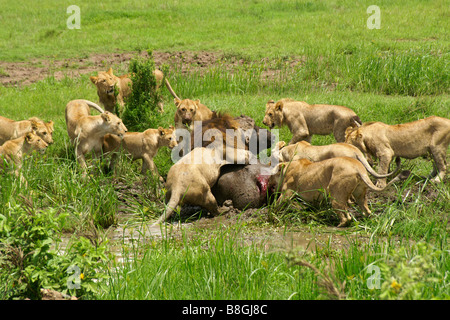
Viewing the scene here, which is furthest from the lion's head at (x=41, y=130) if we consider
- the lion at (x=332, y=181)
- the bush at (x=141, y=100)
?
the lion at (x=332, y=181)

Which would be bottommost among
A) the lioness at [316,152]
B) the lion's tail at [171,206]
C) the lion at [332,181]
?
the lion's tail at [171,206]

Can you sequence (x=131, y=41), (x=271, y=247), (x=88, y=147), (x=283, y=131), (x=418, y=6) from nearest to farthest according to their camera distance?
(x=271, y=247), (x=88, y=147), (x=283, y=131), (x=131, y=41), (x=418, y=6)

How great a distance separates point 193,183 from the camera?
8156 mm

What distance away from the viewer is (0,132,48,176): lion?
8570mm

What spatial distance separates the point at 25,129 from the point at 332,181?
199 inches

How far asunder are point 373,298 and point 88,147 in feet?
18.8

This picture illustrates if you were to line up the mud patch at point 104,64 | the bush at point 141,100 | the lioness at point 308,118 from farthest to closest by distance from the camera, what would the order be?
the mud patch at point 104,64 → the bush at point 141,100 → the lioness at point 308,118

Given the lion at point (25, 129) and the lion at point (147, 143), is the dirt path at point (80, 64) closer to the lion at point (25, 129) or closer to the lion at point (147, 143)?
the lion at point (25, 129)

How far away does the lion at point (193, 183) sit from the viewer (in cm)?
803

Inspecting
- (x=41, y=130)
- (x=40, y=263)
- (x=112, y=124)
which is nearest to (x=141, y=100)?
(x=112, y=124)

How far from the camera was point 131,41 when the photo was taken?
19.0m

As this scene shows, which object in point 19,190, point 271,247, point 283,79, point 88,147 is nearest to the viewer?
point 271,247

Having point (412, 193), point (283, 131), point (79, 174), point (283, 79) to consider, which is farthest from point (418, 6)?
point (79, 174)
